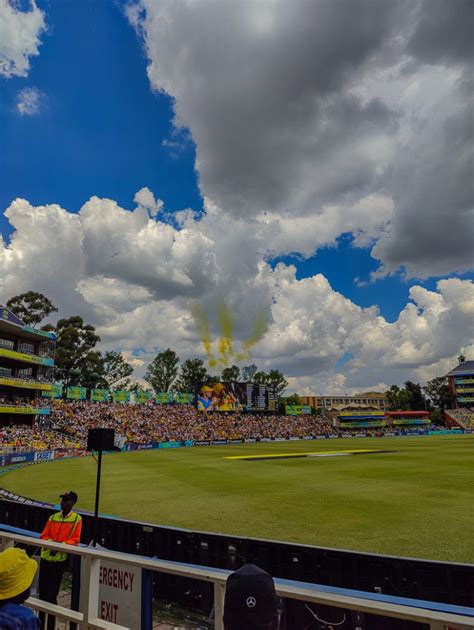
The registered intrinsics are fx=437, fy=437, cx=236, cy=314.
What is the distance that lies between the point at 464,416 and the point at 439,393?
2879 centimetres

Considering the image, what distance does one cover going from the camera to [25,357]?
5331cm

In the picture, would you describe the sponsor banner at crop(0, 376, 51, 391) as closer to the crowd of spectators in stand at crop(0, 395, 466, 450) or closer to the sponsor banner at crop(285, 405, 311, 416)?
the crowd of spectators in stand at crop(0, 395, 466, 450)

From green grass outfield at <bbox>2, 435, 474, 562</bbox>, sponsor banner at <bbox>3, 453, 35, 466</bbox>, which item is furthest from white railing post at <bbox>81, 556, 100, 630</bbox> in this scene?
sponsor banner at <bbox>3, 453, 35, 466</bbox>

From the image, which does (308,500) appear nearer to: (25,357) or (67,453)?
(67,453)

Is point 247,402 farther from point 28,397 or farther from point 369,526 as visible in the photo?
point 369,526

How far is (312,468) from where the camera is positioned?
27047 mm

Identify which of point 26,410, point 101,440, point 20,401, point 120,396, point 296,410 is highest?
point 120,396

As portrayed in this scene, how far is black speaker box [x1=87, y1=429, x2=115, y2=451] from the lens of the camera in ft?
27.4

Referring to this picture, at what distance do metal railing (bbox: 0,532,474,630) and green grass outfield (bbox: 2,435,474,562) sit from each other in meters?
7.00

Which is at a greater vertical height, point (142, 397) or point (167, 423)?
point (142, 397)

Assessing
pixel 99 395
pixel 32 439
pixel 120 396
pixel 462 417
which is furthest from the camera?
pixel 462 417

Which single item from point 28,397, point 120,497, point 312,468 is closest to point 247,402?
point 28,397

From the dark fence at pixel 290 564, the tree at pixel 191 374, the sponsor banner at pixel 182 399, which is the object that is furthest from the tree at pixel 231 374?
the dark fence at pixel 290 564

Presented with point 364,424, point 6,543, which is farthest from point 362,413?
point 6,543
